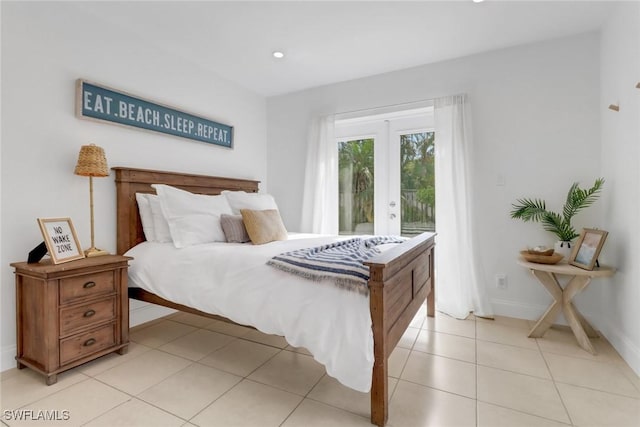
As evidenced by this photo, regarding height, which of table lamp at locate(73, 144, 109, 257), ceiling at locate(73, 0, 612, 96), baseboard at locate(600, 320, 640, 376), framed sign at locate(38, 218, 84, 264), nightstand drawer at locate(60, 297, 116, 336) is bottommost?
baseboard at locate(600, 320, 640, 376)

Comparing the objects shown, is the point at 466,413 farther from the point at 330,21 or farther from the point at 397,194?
the point at 330,21

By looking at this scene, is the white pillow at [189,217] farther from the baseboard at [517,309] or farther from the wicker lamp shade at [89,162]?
the baseboard at [517,309]

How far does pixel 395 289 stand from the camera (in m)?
1.66

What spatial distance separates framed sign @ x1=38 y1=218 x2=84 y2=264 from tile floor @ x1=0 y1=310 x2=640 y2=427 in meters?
0.72

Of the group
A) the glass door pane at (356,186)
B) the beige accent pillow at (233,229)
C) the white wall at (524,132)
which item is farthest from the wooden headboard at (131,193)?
the white wall at (524,132)

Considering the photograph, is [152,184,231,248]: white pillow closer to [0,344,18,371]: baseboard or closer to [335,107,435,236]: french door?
[0,344,18,371]: baseboard

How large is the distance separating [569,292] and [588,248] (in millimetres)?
347

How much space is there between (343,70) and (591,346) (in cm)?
315

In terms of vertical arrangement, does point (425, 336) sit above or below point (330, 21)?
below

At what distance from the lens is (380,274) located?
55.6 inches

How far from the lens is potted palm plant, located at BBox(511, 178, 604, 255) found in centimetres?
247

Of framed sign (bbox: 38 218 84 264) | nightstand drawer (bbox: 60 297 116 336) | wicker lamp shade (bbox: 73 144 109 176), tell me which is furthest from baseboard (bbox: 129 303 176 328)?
wicker lamp shade (bbox: 73 144 109 176)

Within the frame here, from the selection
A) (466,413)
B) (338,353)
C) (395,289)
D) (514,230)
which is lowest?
(466,413)

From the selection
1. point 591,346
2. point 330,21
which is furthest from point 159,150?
point 591,346
